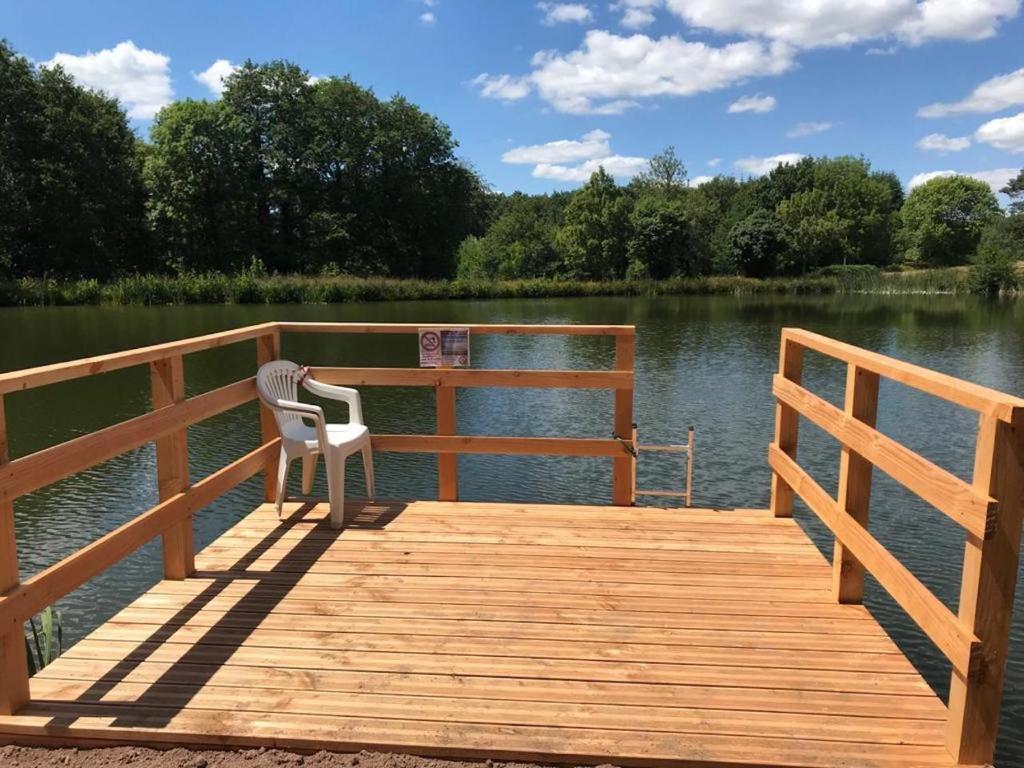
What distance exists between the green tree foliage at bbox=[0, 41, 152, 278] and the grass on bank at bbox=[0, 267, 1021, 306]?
3.34 m

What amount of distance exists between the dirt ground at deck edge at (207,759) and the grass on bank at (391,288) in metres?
31.9

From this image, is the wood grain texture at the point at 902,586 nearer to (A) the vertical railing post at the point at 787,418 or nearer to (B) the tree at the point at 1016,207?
(A) the vertical railing post at the point at 787,418

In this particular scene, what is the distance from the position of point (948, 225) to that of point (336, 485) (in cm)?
7100

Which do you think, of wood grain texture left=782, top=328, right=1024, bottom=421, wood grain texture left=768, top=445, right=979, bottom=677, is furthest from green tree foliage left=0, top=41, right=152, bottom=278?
wood grain texture left=782, top=328, right=1024, bottom=421

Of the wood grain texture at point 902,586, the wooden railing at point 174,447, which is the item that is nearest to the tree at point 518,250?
the wooden railing at point 174,447

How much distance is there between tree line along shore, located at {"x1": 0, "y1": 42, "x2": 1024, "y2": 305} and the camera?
3706 cm

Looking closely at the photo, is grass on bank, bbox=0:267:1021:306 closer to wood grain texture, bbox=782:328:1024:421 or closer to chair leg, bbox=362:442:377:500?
chair leg, bbox=362:442:377:500

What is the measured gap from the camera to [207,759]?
2.27 m

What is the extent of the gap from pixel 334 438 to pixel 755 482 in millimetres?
5805

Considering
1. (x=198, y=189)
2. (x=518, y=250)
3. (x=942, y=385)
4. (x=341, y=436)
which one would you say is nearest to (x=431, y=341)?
(x=341, y=436)

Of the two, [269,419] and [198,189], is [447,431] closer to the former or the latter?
[269,419]

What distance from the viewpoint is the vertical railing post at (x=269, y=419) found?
188 inches

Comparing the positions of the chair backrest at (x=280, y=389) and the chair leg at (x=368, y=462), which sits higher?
the chair backrest at (x=280, y=389)

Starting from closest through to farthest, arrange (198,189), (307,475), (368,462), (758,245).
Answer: (368,462)
(307,475)
(198,189)
(758,245)
